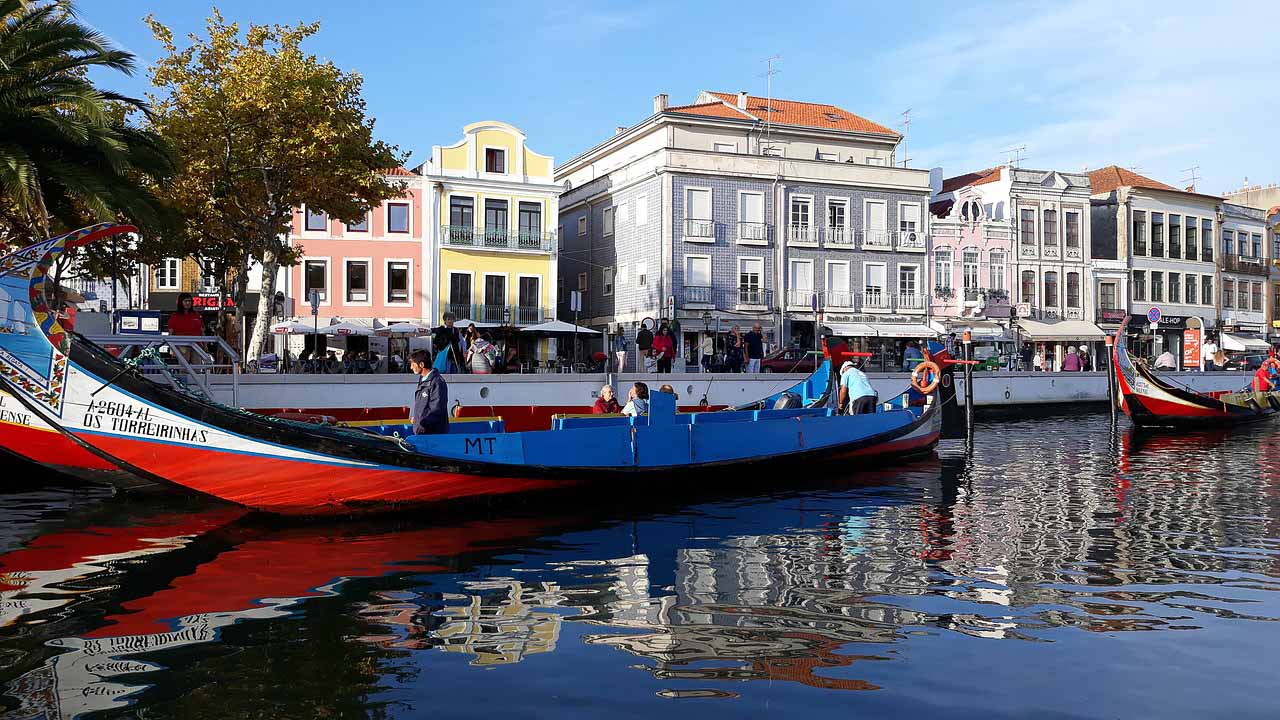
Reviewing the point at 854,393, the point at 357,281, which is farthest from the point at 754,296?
the point at 854,393

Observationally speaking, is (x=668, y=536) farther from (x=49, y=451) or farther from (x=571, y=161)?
(x=571, y=161)

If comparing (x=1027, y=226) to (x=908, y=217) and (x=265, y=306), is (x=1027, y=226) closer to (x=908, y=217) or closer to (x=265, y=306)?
(x=908, y=217)

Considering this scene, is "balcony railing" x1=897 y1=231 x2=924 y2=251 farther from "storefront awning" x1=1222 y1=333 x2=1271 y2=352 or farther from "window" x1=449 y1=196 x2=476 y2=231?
"storefront awning" x1=1222 y1=333 x2=1271 y2=352

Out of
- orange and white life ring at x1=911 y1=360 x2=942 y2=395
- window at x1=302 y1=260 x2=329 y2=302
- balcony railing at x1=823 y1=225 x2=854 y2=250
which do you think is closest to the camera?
orange and white life ring at x1=911 y1=360 x2=942 y2=395

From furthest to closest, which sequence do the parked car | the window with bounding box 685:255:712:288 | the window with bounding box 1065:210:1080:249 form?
the window with bounding box 1065:210:1080:249 < the window with bounding box 685:255:712:288 < the parked car

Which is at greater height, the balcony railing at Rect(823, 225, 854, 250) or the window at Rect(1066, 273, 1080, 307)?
the balcony railing at Rect(823, 225, 854, 250)

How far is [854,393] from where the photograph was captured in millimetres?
19734

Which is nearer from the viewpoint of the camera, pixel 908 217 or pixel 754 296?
pixel 754 296

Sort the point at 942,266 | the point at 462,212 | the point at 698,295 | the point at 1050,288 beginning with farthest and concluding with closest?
the point at 1050,288
the point at 942,266
the point at 698,295
the point at 462,212

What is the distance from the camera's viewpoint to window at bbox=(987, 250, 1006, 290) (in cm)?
5097

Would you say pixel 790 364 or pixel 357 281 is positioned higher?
pixel 357 281

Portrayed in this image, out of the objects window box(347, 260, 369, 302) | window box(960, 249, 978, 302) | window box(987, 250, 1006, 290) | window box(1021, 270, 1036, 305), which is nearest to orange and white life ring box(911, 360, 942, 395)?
window box(347, 260, 369, 302)

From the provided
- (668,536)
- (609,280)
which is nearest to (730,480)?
(668,536)

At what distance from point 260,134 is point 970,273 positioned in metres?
36.9
